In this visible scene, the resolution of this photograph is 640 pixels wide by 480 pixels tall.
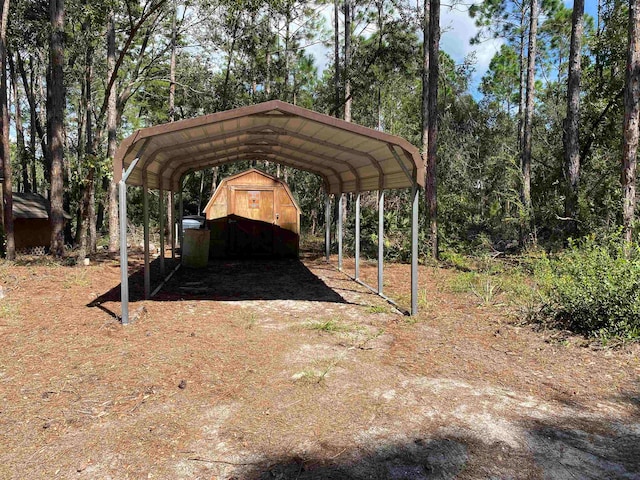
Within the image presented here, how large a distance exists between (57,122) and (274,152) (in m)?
6.24

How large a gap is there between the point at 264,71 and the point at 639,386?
73.2 ft

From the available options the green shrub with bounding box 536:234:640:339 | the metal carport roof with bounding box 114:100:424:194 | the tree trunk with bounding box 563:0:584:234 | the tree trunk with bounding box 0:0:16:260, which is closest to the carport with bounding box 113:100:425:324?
the metal carport roof with bounding box 114:100:424:194

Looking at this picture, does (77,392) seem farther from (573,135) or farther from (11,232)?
(573,135)

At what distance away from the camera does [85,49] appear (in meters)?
17.3

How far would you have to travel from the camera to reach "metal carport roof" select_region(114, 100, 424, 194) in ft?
19.5

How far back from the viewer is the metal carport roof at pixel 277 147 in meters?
5.94

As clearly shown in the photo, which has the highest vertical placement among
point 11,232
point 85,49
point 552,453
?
point 85,49

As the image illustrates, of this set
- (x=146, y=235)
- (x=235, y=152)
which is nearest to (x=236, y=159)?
(x=235, y=152)

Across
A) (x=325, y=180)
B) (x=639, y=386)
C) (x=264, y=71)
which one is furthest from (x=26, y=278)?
(x=264, y=71)

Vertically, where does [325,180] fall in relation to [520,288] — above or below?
above

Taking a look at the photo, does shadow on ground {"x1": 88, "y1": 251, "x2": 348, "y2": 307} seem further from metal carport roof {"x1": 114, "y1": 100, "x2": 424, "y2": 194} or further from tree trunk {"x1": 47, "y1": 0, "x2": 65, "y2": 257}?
tree trunk {"x1": 47, "y1": 0, "x2": 65, "y2": 257}

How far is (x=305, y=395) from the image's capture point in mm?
3930

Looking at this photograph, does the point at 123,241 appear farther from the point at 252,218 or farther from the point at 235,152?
the point at 252,218

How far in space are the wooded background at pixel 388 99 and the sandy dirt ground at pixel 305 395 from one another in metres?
4.87
